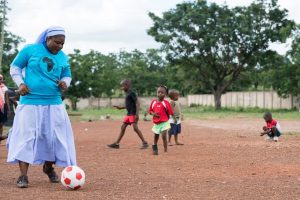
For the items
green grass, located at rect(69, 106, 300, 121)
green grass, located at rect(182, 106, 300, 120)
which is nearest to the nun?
green grass, located at rect(69, 106, 300, 121)

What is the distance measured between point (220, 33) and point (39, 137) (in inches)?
1679

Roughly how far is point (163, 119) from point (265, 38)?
38.7 meters

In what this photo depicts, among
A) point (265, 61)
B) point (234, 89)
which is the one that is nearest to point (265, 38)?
point (265, 61)

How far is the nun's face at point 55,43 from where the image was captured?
264 inches

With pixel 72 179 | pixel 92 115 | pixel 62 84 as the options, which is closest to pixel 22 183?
pixel 72 179

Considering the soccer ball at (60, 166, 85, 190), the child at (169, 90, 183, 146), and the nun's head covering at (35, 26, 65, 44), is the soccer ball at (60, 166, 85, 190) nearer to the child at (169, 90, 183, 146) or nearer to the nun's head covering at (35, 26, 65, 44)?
the nun's head covering at (35, 26, 65, 44)

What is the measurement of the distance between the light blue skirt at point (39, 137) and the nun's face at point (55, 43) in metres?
0.71

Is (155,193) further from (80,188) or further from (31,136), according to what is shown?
(31,136)

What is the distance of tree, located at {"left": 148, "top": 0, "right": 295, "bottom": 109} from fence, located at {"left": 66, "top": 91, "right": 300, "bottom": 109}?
615 cm

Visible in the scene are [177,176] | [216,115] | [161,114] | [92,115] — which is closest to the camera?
[177,176]

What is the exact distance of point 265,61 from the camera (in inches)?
1986

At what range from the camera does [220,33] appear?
48188 mm

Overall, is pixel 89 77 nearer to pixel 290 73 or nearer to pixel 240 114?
pixel 290 73

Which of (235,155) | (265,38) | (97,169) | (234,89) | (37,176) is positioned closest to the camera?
(37,176)
